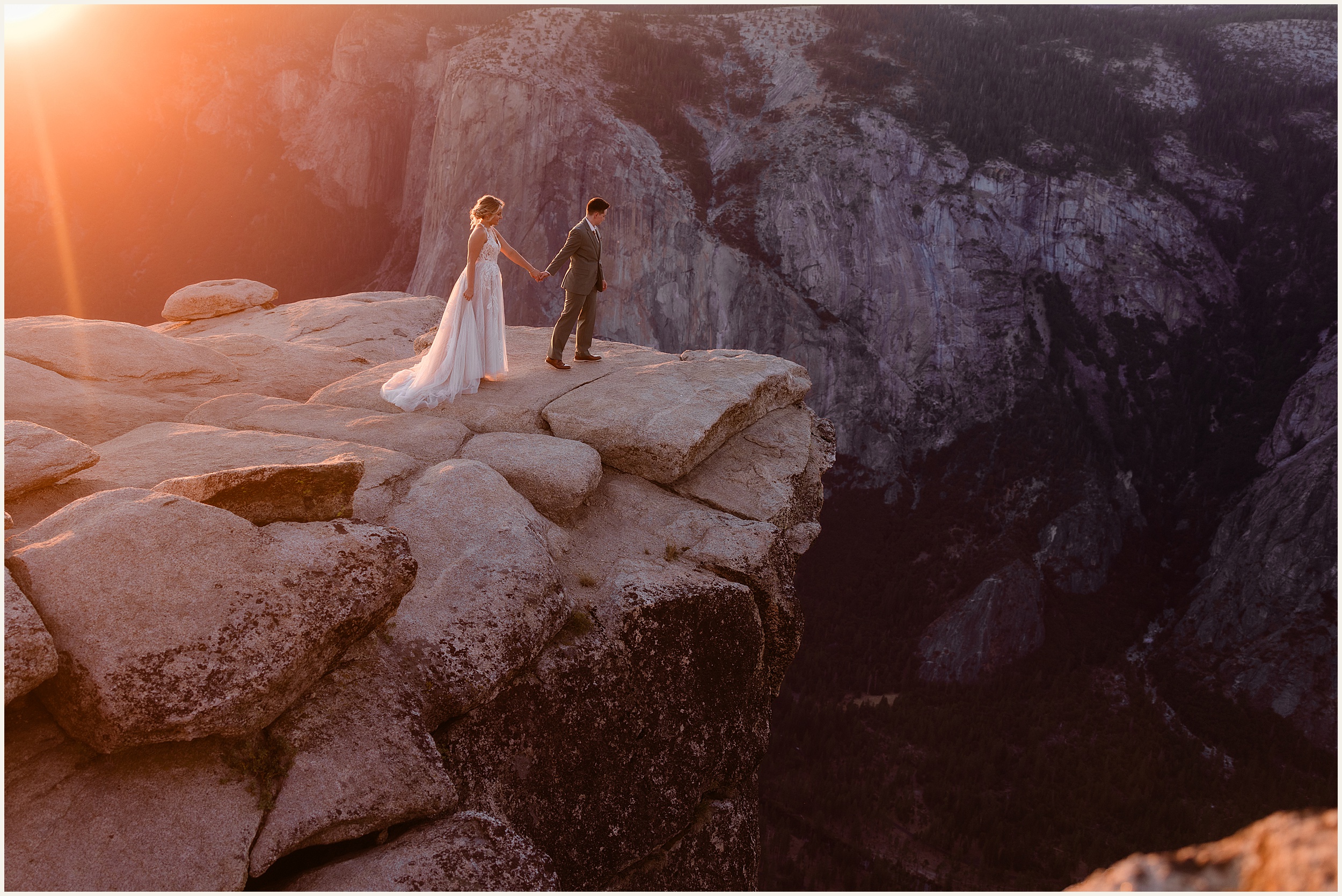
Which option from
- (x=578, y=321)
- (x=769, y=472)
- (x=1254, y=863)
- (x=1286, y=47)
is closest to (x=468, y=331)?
(x=578, y=321)

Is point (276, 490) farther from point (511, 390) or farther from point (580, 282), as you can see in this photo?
point (580, 282)

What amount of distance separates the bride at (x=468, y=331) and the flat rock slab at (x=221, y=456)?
5.55 ft

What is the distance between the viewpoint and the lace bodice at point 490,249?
1009 centimetres

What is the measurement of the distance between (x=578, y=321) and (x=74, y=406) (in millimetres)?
6395

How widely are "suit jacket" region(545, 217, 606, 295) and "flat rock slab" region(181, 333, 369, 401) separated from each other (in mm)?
4251

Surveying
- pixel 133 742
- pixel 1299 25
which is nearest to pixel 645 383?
pixel 133 742

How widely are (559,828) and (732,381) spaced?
19.4 ft

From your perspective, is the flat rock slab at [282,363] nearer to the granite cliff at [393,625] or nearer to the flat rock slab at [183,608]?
the granite cliff at [393,625]

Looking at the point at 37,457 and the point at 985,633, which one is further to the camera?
the point at 985,633

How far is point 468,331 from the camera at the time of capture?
10.2 meters

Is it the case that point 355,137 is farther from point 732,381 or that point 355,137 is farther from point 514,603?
point 514,603

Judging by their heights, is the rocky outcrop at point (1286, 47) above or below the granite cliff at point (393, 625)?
above

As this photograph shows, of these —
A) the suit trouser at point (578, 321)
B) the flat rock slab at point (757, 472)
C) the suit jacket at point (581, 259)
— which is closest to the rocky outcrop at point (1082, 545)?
the flat rock slab at point (757, 472)

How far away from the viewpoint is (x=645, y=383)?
10297mm
